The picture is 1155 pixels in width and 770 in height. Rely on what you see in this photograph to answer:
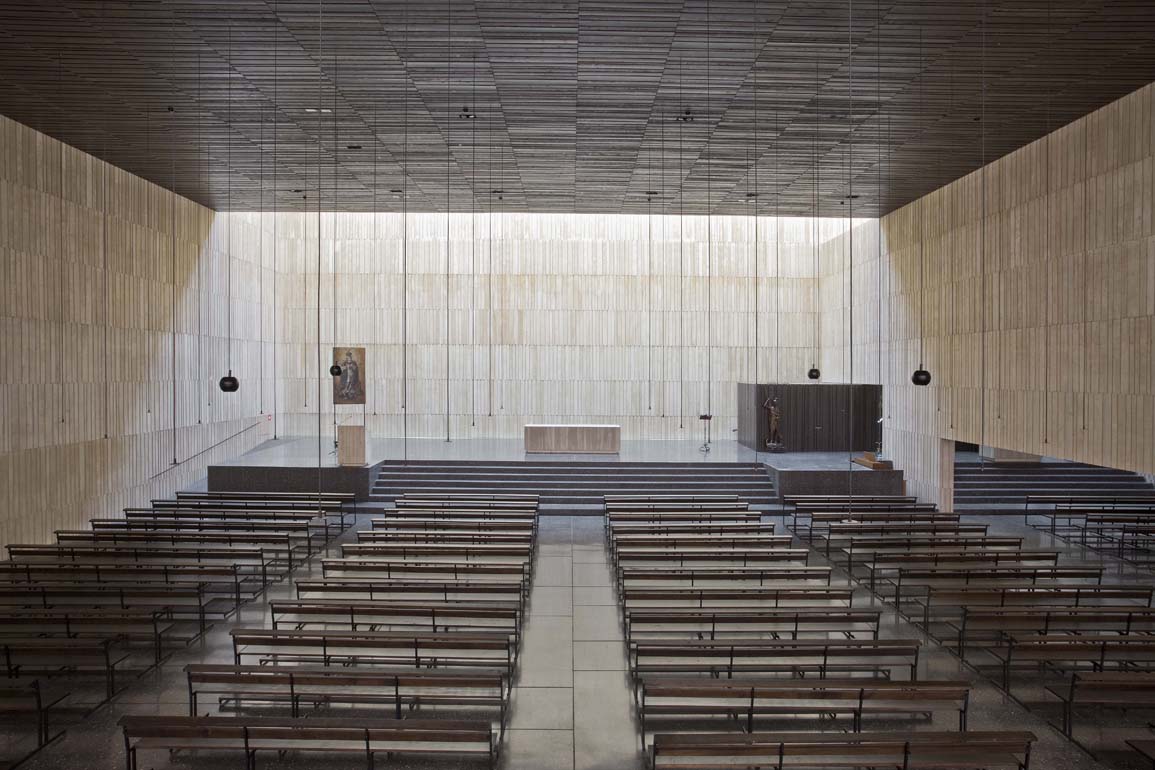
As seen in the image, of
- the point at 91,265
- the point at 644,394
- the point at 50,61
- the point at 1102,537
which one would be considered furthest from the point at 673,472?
the point at 50,61

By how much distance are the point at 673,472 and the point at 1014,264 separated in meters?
8.15

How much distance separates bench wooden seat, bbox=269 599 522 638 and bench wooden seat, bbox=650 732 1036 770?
3141 mm

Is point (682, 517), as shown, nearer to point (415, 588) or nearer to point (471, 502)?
point (471, 502)

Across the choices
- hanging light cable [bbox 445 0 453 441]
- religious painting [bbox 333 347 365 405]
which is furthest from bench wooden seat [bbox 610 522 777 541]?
religious painting [bbox 333 347 365 405]

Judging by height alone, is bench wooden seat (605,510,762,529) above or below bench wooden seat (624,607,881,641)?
above

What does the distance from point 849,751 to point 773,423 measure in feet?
55.1

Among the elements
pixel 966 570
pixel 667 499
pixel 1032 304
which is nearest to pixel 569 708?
pixel 966 570

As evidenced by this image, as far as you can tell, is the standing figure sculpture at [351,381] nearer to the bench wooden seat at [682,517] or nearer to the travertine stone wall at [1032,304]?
the bench wooden seat at [682,517]

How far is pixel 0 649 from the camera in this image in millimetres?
7730

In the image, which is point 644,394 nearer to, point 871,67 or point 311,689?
point 871,67

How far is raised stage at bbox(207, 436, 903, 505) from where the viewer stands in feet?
62.1

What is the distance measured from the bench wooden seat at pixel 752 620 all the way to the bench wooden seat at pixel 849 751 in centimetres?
235

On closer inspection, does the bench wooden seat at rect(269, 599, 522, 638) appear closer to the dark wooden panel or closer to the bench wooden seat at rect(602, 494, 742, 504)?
the bench wooden seat at rect(602, 494, 742, 504)

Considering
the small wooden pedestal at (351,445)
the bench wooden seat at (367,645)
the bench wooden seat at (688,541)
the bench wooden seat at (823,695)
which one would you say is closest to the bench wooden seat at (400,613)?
the bench wooden seat at (367,645)
